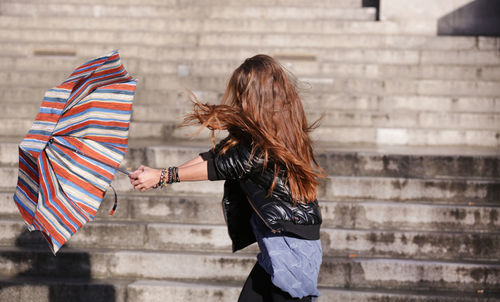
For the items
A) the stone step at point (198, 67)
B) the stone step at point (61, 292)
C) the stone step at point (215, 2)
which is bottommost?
the stone step at point (61, 292)

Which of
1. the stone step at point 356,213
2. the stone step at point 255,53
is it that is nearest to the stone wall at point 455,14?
the stone step at point 255,53

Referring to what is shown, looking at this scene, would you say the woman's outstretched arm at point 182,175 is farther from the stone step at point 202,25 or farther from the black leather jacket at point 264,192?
the stone step at point 202,25

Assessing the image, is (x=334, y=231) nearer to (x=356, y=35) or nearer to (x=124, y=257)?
(x=124, y=257)

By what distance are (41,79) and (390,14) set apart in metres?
6.04

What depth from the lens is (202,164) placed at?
2543 mm

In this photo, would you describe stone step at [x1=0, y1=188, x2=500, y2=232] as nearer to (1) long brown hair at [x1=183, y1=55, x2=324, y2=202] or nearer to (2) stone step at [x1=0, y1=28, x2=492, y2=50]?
(1) long brown hair at [x1=183, y1=55, x2=324, y2=202]

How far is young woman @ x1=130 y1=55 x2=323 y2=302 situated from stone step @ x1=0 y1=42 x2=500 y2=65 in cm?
583

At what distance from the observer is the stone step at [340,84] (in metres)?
7.39

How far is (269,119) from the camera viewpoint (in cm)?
255

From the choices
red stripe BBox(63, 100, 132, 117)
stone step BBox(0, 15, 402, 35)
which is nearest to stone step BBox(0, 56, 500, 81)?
stone step BBox(0, 15, 402, 35)

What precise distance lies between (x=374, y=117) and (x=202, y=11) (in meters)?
4.27

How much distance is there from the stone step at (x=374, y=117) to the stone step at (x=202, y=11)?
3.30 m

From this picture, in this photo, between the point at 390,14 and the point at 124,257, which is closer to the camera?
the point at 124,257

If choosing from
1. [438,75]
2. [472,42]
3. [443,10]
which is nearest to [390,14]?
[443,10]
